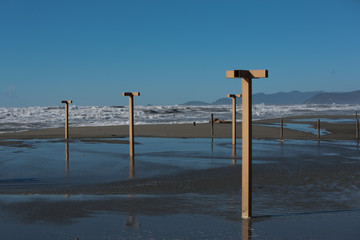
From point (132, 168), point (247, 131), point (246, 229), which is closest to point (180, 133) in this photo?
point (132, 168)

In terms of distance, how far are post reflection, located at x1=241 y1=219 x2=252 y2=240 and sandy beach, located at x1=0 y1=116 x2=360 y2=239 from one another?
15mm

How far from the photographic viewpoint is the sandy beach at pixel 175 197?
20.3ft

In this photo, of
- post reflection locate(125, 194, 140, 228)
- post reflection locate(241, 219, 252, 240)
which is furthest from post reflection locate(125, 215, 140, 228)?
post reflection locate(241, 219, 252, 240)

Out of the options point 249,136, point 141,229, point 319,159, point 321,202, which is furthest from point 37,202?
point 319,159

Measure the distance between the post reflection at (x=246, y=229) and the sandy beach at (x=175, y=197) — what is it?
1cm

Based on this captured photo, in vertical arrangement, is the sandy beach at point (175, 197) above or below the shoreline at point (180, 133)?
below

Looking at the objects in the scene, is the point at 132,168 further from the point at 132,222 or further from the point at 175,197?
the point at 132,222

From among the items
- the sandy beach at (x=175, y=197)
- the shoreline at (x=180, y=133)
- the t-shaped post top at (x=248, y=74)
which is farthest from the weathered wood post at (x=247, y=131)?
the shoreline at (x=180, y=133)

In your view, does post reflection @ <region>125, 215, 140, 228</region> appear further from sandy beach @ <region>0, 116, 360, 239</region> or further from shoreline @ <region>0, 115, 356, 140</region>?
shoreline @ <region>0, 115, 356, 140</region>

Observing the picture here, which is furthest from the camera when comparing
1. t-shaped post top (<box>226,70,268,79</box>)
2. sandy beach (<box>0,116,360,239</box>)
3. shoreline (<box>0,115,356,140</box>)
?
shoreline (<box>0,115,356,140</box>)

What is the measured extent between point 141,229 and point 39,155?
10.5 meters

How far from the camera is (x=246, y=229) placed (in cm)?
620

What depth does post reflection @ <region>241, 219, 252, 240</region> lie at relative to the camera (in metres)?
5.85

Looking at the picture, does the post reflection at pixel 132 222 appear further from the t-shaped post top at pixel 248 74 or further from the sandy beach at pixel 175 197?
the t-shaped post top at pixel 248 74
